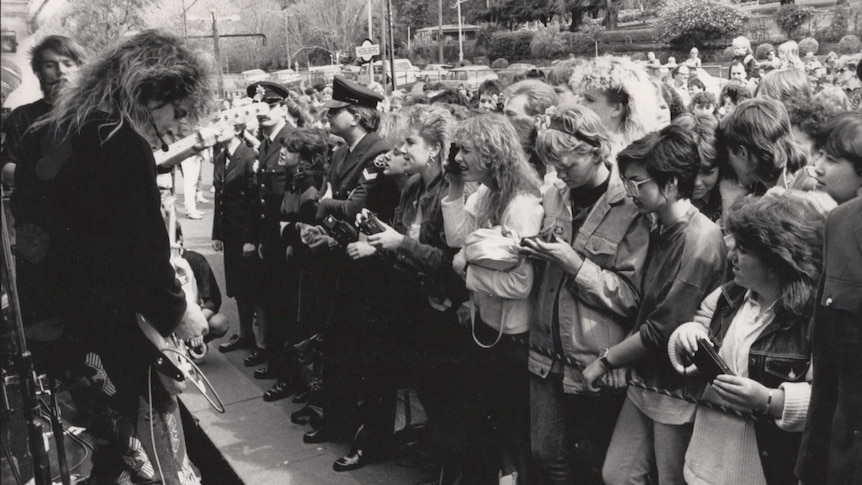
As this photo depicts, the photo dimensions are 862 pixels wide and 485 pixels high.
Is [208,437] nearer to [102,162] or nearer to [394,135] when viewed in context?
[394,135]

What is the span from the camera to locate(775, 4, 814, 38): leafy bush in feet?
93.1

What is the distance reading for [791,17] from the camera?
2867 cm

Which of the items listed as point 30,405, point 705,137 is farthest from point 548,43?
point 30,405

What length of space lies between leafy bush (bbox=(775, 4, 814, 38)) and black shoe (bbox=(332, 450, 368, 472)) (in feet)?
91.7

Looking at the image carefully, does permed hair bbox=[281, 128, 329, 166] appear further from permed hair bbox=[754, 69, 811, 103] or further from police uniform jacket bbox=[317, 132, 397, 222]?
permed hair bbox=[754, 69, 811, 103]

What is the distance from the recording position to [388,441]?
15.3 feet

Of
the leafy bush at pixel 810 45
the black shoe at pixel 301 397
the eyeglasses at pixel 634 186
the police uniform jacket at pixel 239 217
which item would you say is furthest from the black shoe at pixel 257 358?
the leafy bush at pixel 810 45

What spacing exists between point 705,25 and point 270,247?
22.0 m

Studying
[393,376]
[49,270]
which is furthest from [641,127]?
[49,270]

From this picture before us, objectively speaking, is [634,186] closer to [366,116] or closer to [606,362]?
[606,362]

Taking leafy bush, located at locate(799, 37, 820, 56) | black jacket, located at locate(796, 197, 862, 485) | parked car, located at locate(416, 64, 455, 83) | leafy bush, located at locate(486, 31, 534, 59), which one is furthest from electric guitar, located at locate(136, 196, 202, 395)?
leafy bush, located at locate(486, 31, 534, 59)

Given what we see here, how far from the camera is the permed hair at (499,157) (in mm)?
3521

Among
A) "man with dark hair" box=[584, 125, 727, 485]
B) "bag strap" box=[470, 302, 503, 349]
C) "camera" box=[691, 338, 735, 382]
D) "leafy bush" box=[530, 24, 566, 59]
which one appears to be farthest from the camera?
"leafy bush" box=[530, 24, 566, 59]

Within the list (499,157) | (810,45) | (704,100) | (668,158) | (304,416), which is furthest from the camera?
(810,45)
